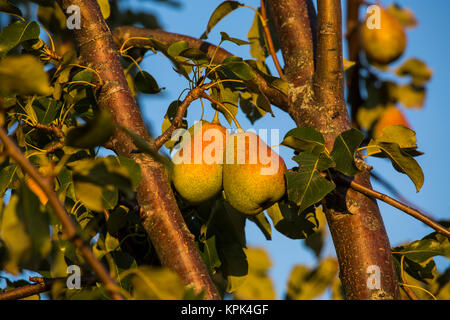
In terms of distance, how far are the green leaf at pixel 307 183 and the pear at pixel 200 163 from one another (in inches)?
8.0

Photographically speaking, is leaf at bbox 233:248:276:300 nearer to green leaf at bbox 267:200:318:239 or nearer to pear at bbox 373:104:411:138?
green leaf at bbox 267:200:318:239

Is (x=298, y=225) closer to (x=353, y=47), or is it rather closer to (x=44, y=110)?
(x=44, y=110)

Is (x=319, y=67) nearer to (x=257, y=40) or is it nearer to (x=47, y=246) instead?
(x=257, y=40)

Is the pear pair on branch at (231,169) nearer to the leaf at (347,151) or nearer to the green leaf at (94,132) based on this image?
the leaf at (347,151)

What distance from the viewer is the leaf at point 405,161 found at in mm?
1104

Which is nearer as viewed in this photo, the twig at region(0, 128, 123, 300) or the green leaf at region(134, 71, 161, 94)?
the twig at region(0, 128, 123, 300)

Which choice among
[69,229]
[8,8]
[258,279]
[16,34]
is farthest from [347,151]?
[258,279]

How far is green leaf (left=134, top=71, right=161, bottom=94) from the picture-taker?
4.50 feet

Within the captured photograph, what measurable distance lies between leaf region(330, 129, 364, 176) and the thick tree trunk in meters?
0.12

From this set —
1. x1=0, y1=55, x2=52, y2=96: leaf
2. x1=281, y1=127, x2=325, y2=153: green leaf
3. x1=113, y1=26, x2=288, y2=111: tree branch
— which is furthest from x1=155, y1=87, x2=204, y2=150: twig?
x1=0, y1=55, x2=52, y2=96: leaf

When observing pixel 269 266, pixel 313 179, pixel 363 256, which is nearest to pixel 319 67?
pixel 313 179

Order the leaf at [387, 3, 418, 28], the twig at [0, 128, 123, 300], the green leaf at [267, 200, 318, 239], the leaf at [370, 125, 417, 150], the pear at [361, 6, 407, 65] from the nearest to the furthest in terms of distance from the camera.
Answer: the twig at [0, 128, 123, 300] < the leaf at [370, 125, 417, 150] < the green leaf at [267, 200, 318, 239] < the pear at [361, 6, 407, 65] < the leaf at [387, 3, 418, 28]

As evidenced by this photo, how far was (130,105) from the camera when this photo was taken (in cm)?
118
